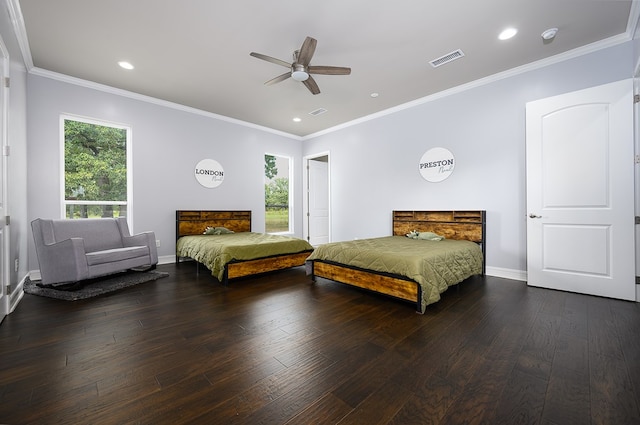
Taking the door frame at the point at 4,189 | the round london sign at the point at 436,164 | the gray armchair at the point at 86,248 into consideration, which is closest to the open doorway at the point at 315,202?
the round london sign at the point at 436,164

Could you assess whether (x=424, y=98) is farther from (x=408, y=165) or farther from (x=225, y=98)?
(x=225, y=98)

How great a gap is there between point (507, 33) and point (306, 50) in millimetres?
2202

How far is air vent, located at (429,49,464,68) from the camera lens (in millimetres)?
3381

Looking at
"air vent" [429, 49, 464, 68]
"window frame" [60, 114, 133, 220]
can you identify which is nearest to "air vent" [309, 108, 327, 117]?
"air vent" [429, 49, 464, 68]

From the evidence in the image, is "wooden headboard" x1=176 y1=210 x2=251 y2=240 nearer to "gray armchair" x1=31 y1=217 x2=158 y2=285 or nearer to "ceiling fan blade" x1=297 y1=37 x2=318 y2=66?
"gray armchair" x1=31 y1=217 x2=158 y2=285

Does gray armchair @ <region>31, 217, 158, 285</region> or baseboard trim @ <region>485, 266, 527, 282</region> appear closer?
gray armchair @ <region>31, 217, 158, 285</region>

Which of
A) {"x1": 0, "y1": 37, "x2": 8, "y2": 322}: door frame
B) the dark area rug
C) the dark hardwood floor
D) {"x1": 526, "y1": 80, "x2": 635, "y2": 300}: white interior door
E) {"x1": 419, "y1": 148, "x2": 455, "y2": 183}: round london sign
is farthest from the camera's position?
{"x1": 419, "y1": 148, "x2": 455, "y2": 183}: round london sign

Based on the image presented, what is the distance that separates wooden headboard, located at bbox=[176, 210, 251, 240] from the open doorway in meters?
1.72

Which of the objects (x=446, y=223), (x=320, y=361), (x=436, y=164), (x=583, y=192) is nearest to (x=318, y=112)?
(x=436, y=164)

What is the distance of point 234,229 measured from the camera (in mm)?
5777

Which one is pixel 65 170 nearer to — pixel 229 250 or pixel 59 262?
pixel 59 262

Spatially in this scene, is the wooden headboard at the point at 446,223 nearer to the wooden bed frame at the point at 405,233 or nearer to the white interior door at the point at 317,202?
the wooden bed frame at the point at 405,233

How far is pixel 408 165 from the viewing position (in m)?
5.02

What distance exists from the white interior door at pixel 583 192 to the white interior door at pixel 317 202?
4.69 meters
